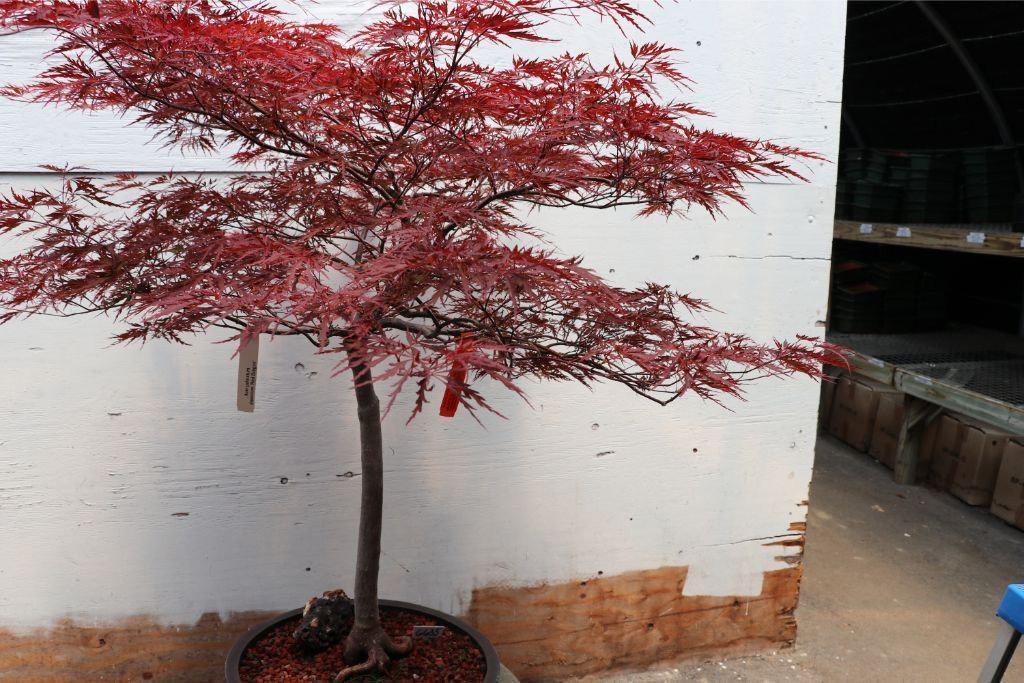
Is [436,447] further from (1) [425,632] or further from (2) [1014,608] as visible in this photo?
(2) [1014,608]

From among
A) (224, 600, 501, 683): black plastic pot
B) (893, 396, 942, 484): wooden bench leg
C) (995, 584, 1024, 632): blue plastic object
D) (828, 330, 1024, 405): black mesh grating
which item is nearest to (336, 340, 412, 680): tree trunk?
(224, 600, 501, 683): black plastic pot

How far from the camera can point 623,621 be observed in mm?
A: 2357

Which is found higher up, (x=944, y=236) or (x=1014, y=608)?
(x=944, y=236)

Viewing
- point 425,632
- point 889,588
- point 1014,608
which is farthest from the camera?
point 889,588

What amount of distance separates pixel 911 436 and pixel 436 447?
8.73ft

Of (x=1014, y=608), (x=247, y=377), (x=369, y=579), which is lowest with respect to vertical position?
(x=369, y=579)

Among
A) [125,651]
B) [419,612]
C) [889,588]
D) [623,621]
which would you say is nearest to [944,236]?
[889,588]

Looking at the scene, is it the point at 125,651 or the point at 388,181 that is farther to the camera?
the point at 125,651

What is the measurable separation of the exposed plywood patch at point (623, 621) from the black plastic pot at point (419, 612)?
0.49 metres

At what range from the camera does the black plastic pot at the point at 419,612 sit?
154 centimetres

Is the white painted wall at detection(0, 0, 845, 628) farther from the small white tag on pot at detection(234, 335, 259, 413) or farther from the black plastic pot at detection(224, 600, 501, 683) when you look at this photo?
the small white tag on pot at detection(234, 335, 259, 413)

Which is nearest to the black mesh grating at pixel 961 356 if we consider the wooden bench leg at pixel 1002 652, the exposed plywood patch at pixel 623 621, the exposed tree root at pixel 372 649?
the exposed plywood patch at pixel 623 621

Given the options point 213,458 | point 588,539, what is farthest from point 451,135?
point 588,539

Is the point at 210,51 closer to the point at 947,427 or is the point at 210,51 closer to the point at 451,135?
the point at 451,135
